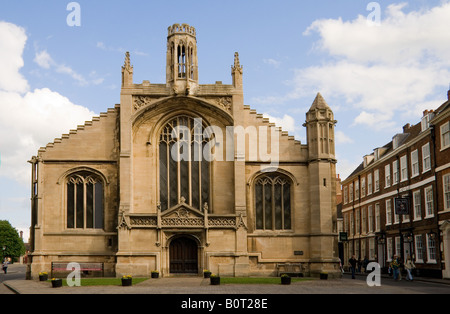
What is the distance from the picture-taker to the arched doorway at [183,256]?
3884 cm

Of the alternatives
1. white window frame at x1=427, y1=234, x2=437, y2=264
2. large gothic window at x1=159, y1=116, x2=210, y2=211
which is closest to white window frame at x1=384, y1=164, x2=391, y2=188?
white window frame at x1=427, y1=234, x2=437, y2=264

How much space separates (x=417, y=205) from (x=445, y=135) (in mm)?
7414

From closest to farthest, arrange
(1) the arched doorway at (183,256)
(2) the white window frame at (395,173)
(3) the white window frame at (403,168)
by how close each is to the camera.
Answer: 1. (1) the arched doorway at (183,256)
2. (3) the white window frame at (403,168)
3. (2) the white window frame at (395,173)

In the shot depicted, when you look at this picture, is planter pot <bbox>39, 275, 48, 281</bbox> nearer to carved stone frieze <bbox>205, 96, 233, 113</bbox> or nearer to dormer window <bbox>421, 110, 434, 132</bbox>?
carved stone frieze <bbox>205, 96, 233, 113</bbox>

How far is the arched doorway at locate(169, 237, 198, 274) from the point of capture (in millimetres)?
38844

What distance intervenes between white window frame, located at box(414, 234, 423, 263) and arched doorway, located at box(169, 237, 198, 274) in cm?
1716

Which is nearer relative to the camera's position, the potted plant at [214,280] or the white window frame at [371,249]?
the potted plant at [214,280]

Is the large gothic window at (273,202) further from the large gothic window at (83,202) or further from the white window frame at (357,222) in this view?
the white window frame at (357,222)

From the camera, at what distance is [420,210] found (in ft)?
143

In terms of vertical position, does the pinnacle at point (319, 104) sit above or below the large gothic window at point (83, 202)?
above

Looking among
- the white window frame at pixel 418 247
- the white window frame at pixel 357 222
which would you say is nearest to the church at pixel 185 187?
the white window frame at pixel 418 247

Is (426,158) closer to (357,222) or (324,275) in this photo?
(324,275)

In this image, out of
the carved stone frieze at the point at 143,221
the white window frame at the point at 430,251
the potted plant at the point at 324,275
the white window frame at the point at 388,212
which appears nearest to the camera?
the potted plant at the point at 324,275
